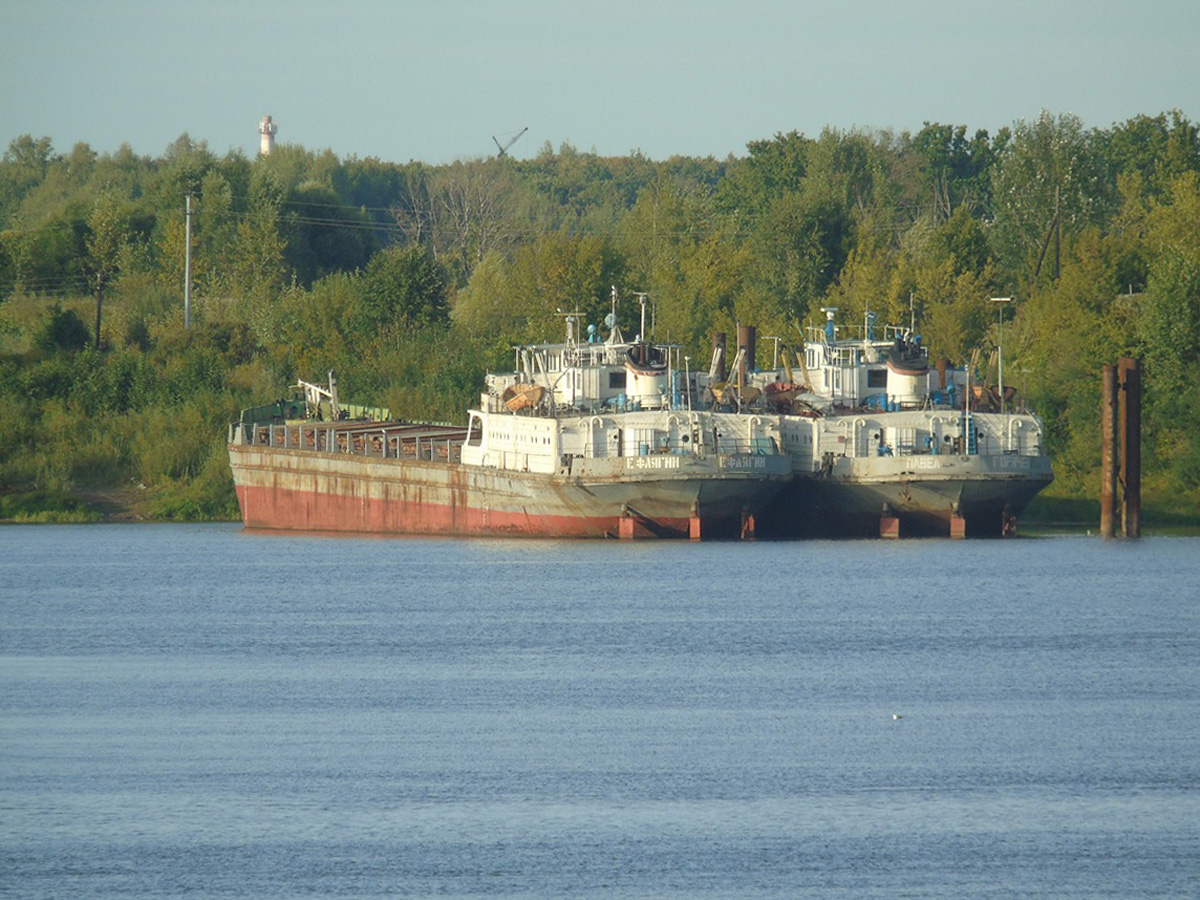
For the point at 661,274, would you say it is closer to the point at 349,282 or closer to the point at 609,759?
the point at 349,282

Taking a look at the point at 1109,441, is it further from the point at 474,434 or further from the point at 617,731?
the point at 617,731

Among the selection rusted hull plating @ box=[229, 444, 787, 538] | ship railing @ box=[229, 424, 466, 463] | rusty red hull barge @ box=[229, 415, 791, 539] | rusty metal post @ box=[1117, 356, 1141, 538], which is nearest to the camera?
rusty red hull barge @ box=[229, 415, 791, 539]

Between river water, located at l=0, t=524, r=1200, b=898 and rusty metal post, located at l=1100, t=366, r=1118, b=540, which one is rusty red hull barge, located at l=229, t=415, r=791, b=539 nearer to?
river water, located at l=0, t=524, r=1200, b=898

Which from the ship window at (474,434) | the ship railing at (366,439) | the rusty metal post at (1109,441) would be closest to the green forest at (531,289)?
the ship railing at (366,439)

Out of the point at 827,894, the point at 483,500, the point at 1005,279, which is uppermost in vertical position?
the point at 1005,279

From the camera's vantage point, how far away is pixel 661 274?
119312mm

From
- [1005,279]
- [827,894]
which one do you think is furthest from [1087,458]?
[827,894]

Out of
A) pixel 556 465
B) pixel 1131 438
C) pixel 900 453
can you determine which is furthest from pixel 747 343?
pixel 1131 438

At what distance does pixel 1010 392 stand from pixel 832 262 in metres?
44.5

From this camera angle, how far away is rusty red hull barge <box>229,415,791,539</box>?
66312 mm

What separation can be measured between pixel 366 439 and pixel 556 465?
1626 cm

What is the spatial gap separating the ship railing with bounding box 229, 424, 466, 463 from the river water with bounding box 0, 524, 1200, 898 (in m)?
15.7

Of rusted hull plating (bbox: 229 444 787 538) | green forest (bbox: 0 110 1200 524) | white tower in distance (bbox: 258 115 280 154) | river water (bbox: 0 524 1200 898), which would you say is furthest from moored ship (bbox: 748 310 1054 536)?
white tower in distance (bbox: 258 115 280 154)

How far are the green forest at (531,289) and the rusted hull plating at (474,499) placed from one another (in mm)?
7380
